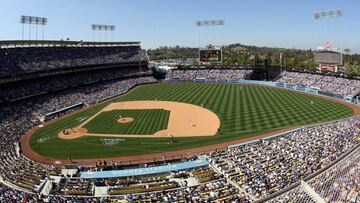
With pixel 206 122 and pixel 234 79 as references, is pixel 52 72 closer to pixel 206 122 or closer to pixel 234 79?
pixel 206 122

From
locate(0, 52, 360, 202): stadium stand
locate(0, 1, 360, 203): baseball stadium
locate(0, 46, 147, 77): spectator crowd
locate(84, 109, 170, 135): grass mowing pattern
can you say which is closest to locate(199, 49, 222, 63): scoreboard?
locate(0, 1, 360, 203): baseball stadium

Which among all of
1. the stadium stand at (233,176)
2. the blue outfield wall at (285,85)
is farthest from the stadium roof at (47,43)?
the blue outfield wall at (285,85)

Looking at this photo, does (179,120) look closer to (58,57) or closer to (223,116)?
(223,116)

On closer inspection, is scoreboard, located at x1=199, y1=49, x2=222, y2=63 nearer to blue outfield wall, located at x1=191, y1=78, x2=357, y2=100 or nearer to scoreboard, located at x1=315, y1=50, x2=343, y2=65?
blue outfield wall, located at x1=191, y1=78, x2=357, y2=100

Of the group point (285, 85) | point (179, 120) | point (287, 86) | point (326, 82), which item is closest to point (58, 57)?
point (179, 120)

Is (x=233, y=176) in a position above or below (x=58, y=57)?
below

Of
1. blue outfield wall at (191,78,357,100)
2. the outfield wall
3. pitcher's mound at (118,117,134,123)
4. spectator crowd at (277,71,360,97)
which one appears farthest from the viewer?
spectator crowd at (277,71,360,97)
